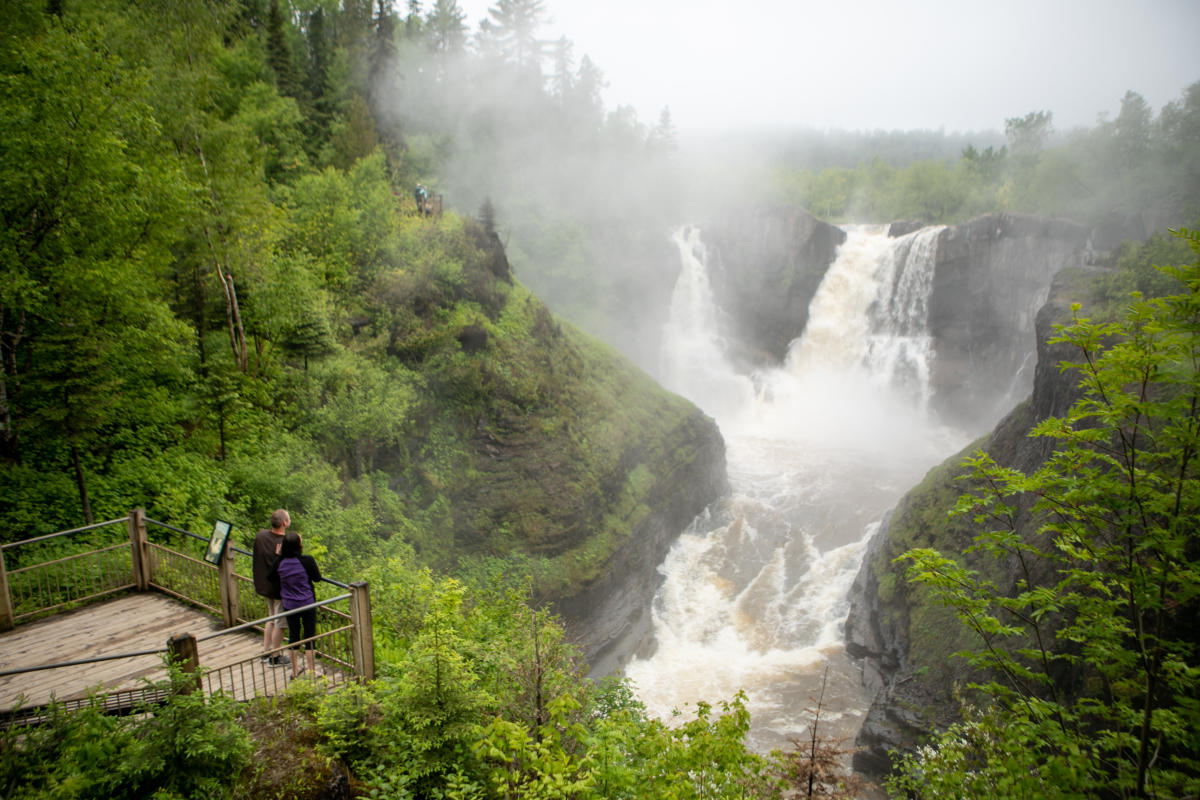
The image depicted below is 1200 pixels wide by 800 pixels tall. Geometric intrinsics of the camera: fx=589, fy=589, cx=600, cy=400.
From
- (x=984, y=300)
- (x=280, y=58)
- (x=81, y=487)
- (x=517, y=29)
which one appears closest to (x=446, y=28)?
(x=517, y=29)

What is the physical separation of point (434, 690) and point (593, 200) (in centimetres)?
5503

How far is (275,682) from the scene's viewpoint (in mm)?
6758

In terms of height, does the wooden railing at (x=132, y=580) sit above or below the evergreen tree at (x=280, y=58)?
below

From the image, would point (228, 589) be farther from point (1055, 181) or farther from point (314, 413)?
point (1055, 181)

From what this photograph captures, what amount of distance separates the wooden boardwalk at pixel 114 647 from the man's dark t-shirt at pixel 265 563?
856mm

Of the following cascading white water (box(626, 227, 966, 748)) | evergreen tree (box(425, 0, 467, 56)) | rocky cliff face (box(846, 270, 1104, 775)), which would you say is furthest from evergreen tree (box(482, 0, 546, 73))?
rocky cliff face (box(846, 270, 1104, 775))

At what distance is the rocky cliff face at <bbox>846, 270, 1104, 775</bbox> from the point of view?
1484 centimetres

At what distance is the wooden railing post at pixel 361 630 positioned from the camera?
7008 millimetres

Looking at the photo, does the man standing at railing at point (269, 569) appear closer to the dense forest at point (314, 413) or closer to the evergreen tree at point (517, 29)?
the dense forest at point (314, 413)

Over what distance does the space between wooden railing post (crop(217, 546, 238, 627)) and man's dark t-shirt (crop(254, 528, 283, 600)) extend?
769mm

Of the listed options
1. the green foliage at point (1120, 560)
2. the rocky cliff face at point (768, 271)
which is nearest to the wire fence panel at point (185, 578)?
the green foliage at point (1120, 560)

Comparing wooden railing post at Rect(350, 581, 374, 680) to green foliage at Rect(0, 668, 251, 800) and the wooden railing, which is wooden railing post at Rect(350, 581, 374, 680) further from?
green foliage at Rect(0, 668, 251, 800)

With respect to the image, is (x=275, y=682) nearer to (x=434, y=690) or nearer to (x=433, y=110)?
(x=434, y=690)

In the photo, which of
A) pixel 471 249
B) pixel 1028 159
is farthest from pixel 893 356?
pixel 1028 159
